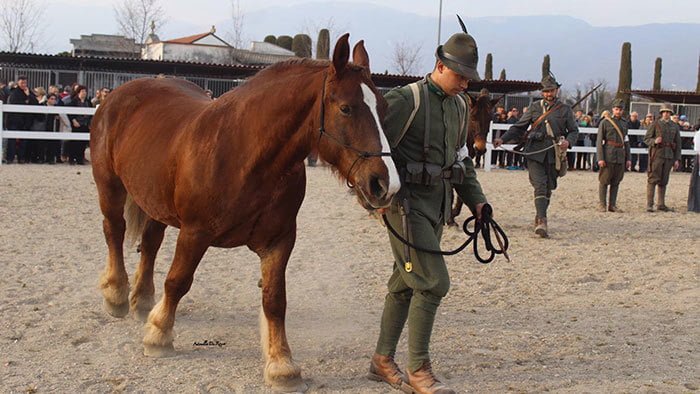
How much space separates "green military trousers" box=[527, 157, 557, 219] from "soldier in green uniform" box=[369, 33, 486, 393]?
6.18 metres

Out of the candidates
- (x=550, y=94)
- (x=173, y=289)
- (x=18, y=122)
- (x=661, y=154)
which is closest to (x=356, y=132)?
(x=173, y=289)

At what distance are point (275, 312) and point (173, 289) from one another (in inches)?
26.1

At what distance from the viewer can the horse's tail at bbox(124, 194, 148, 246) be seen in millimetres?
6312

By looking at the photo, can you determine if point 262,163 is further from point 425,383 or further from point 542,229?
point 542,229

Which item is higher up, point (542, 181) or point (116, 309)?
point (542, 181)

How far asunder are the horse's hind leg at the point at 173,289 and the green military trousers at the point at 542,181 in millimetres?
6660

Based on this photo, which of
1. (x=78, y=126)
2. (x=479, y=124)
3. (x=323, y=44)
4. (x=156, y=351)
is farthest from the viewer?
(x=323, y=44)

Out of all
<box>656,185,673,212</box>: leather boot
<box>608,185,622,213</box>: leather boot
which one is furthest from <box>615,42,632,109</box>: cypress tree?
<box>608,185,622,213</box>: leather boot

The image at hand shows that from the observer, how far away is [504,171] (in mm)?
21656

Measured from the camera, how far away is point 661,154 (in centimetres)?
1448

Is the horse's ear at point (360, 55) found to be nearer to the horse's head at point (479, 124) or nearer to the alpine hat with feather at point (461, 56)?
the alpine hat with feather at point (461, 56)

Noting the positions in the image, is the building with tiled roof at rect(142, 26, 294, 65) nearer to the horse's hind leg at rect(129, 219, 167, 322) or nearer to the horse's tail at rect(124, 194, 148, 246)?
the horse's tail at rect(124, 194, 148, 246)

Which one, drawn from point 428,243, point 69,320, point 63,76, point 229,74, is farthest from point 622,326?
point 63,76

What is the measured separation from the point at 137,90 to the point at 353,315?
245cm
